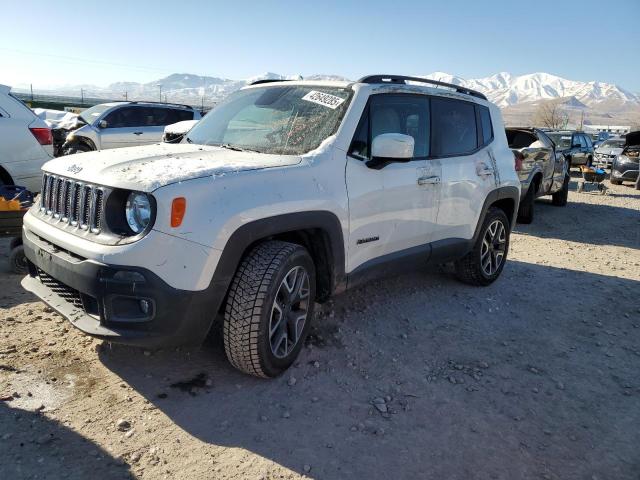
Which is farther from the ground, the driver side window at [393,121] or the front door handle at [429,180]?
the driver side window at [393,121]

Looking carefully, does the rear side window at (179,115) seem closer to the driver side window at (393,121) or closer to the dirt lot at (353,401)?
the dirt lot at (353,401)

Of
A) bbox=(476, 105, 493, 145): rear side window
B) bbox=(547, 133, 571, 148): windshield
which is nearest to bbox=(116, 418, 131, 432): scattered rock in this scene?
bbox=(476, 105, 493, 145): rear side window

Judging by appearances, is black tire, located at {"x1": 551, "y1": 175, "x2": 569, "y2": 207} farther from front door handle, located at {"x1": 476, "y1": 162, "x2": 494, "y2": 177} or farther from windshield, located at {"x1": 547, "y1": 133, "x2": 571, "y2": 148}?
front door handle, located at {"x1": 476, "y1": 162, "x2": 494, "y2": 177}

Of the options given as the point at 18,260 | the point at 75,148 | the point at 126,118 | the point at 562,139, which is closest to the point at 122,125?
the point at 126,118

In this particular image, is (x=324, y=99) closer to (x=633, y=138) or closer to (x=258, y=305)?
(x=258, y=305)

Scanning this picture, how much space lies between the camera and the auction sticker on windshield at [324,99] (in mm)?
3729

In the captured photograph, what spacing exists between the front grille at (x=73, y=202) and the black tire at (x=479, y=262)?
3.55 m

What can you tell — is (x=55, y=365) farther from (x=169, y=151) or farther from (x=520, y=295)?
(x=520, y=295)

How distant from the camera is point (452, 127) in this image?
4.64 metres

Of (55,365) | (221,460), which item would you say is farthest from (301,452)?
(55,365)

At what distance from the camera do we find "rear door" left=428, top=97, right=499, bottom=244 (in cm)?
443

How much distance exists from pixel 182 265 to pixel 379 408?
1.39m

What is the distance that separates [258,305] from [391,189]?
143cm

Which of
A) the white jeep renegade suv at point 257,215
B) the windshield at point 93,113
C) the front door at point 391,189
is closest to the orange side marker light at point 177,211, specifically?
the white jeep renegade suv at point 257,215
